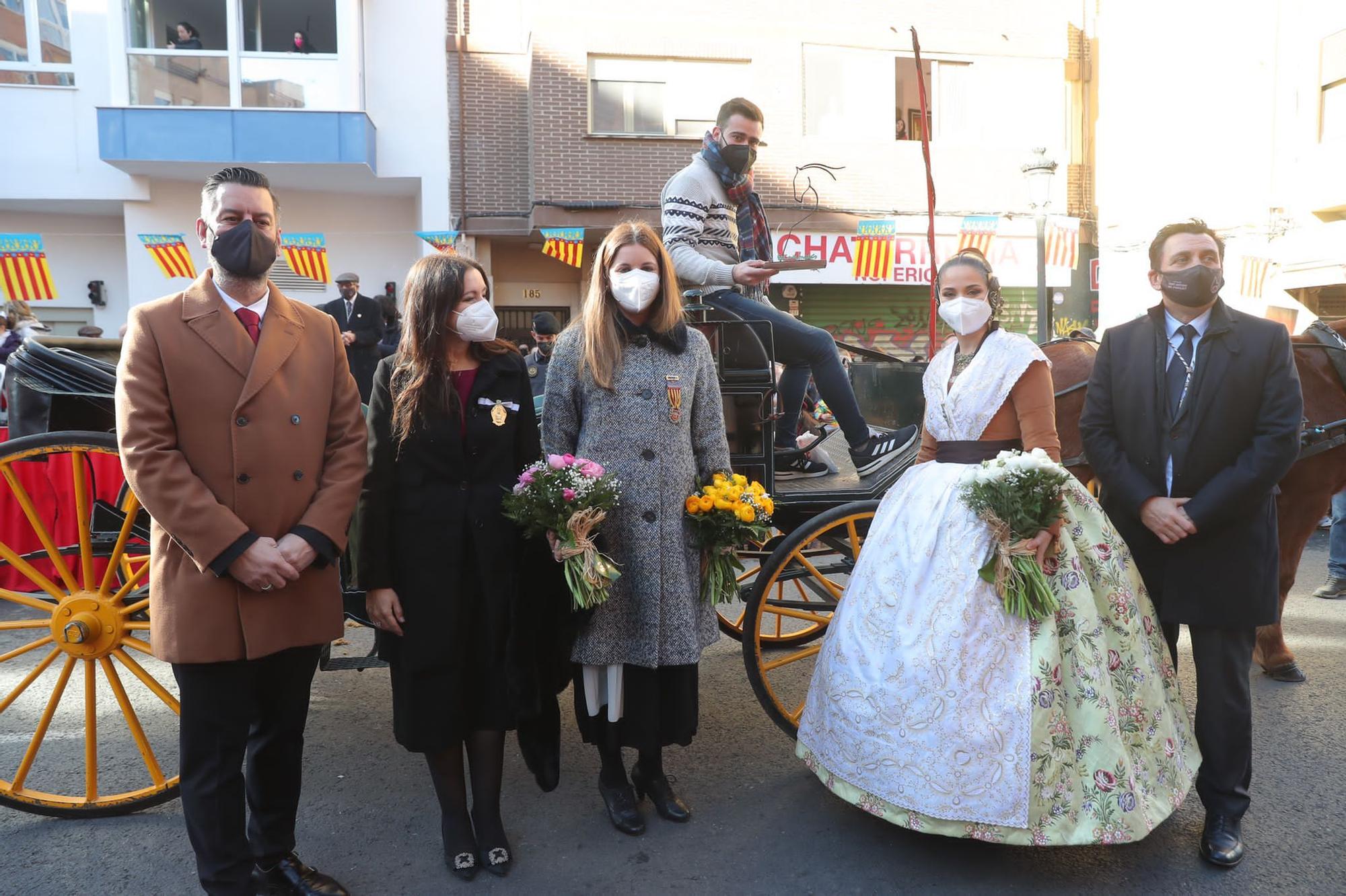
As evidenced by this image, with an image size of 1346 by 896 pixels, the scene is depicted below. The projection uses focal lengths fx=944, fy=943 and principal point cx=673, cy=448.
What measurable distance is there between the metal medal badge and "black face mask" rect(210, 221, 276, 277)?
4.23 feet

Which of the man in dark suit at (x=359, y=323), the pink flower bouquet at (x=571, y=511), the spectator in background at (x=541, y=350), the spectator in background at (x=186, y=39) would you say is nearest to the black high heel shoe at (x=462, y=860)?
the pink flower bouquet at (x=571, y=511)

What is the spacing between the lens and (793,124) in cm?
1436

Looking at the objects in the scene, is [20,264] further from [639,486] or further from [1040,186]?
[1040,186]

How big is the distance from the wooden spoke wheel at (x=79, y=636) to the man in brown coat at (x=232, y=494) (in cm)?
74

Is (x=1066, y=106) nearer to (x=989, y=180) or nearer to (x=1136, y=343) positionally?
(x=989, y=180)

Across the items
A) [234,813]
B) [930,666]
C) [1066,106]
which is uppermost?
[1066,106]

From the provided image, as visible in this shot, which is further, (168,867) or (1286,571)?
(1286,571)

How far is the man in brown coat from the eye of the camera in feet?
8.00

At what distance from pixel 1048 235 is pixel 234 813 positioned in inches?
562

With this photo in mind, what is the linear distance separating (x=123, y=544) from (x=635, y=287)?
199 centimetres

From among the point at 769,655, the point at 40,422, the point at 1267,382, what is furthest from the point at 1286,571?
the point at 40,422

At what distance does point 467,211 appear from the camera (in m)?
14.4

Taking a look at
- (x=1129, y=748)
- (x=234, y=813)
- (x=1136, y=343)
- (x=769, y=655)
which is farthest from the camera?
(x=769, y=655)

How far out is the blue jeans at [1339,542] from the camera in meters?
6.09
